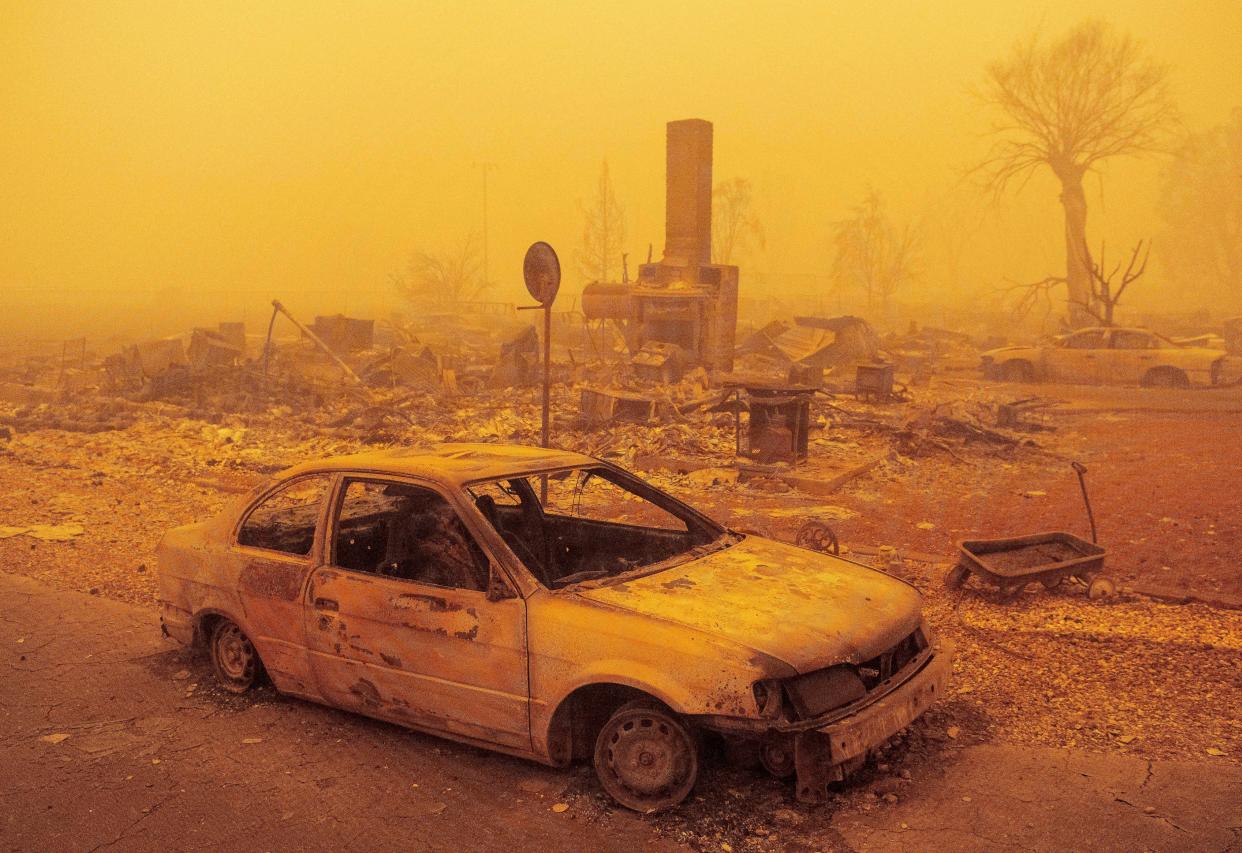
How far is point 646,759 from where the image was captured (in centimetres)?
360

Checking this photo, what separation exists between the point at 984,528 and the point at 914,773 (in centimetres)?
558

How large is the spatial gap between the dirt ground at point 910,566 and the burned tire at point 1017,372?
5450 millimetres

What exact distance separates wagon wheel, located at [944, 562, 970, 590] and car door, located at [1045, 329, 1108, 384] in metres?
17.0

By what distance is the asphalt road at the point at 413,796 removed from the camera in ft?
11.3

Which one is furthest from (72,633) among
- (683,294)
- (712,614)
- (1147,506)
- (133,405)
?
(683,294)

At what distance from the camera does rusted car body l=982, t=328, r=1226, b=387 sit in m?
20.0

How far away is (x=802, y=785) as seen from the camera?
11.3 feet

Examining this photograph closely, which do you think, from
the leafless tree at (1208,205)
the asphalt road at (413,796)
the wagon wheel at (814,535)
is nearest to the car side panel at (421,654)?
the asphalt road at (413,796)

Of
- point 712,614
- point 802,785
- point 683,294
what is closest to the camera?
point 802,785

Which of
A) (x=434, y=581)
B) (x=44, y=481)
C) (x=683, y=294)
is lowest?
(x=44, y=481)

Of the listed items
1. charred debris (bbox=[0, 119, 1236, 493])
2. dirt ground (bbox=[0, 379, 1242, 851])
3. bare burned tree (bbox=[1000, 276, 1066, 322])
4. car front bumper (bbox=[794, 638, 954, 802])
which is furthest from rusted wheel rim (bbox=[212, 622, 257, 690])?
bare burned tree (bbox=[1000, 276, 1066, 322])

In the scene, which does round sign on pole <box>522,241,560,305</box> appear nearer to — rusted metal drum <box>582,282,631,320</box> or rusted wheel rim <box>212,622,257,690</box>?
rusted wheel rim <box>212,622,257,690</box>

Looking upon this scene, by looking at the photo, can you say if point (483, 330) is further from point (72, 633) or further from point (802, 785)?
point (802, 785)

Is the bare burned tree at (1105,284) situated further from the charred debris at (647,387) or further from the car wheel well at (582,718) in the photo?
the car wheel well at (582,718)
